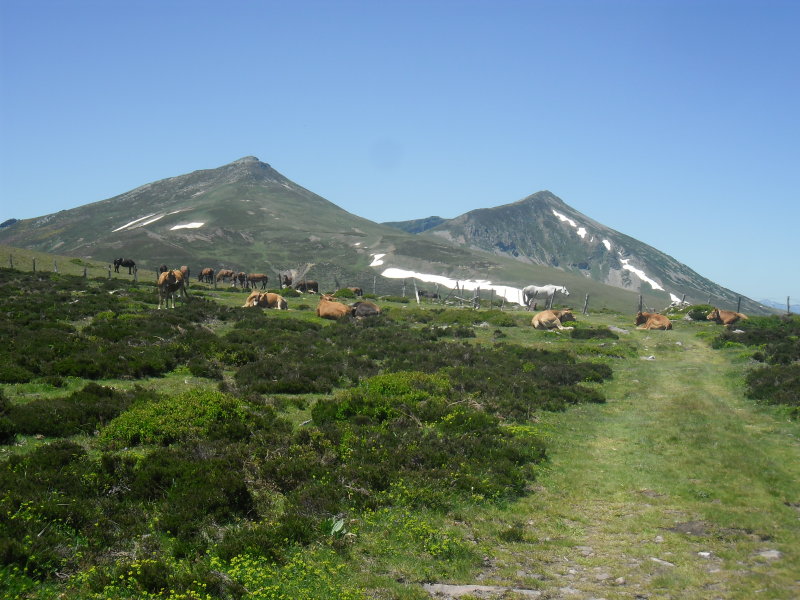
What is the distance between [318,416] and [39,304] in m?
19.9

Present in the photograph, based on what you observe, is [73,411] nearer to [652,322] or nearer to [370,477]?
[370,477]

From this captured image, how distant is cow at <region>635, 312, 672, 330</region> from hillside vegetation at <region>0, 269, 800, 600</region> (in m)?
15.7

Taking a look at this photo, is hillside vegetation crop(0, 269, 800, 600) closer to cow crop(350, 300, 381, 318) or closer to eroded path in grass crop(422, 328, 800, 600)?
eroded path in grass crop(422, 328, 800, 600)

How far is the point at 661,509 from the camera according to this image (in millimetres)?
9445

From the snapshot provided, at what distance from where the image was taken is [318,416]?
13156 millimetres

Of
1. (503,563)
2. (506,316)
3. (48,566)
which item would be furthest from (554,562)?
(506,316)

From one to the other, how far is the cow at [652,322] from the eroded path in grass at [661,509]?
2022 cm

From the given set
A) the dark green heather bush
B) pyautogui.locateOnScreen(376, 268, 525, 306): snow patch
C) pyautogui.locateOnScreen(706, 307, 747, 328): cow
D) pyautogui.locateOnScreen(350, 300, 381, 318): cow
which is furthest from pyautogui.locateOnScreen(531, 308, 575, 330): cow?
pyautogui.locateOnScreen(376, 268, 525, 306): snow patch

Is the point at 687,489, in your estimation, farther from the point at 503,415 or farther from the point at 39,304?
the point at 39,304

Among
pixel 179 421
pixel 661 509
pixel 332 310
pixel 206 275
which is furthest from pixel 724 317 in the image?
pixel 206 275

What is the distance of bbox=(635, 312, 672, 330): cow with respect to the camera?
1443 inches

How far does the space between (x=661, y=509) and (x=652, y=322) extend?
29903mm

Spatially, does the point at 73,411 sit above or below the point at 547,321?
below

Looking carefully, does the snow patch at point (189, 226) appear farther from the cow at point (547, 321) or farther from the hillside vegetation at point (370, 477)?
the hillside vegetation at point (370, 477)
